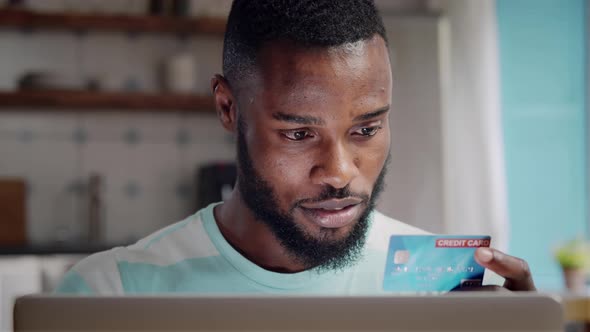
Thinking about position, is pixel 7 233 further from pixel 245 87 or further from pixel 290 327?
pixel 290 327

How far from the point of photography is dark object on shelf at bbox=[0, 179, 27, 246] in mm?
2791

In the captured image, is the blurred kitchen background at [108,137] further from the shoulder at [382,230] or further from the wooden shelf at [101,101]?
the shoulder at [382,230]

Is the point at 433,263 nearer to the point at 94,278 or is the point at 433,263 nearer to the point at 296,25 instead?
the point at 296,25

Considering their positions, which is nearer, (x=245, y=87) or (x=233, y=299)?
(x=233, y=299)

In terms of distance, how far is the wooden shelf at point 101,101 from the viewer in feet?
9.30

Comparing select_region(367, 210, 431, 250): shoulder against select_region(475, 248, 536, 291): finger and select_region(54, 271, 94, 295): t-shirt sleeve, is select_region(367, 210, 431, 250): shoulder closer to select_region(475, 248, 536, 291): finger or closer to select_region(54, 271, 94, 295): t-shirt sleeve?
select_region(475, 248, 536, 291): finger

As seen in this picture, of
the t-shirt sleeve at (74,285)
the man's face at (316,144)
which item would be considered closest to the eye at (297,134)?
the man's face at (316,144)

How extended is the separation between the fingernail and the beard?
0.27 metres

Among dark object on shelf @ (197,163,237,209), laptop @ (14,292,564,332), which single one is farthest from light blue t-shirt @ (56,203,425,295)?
dark object on shelf @ (197,163,237,209)

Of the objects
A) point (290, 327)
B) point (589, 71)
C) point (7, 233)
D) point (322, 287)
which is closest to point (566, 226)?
point (589, 71)

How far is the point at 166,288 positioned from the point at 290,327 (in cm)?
55

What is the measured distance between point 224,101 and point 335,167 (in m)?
0.20

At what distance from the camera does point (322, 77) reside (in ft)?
3.32

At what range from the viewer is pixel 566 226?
341cm
